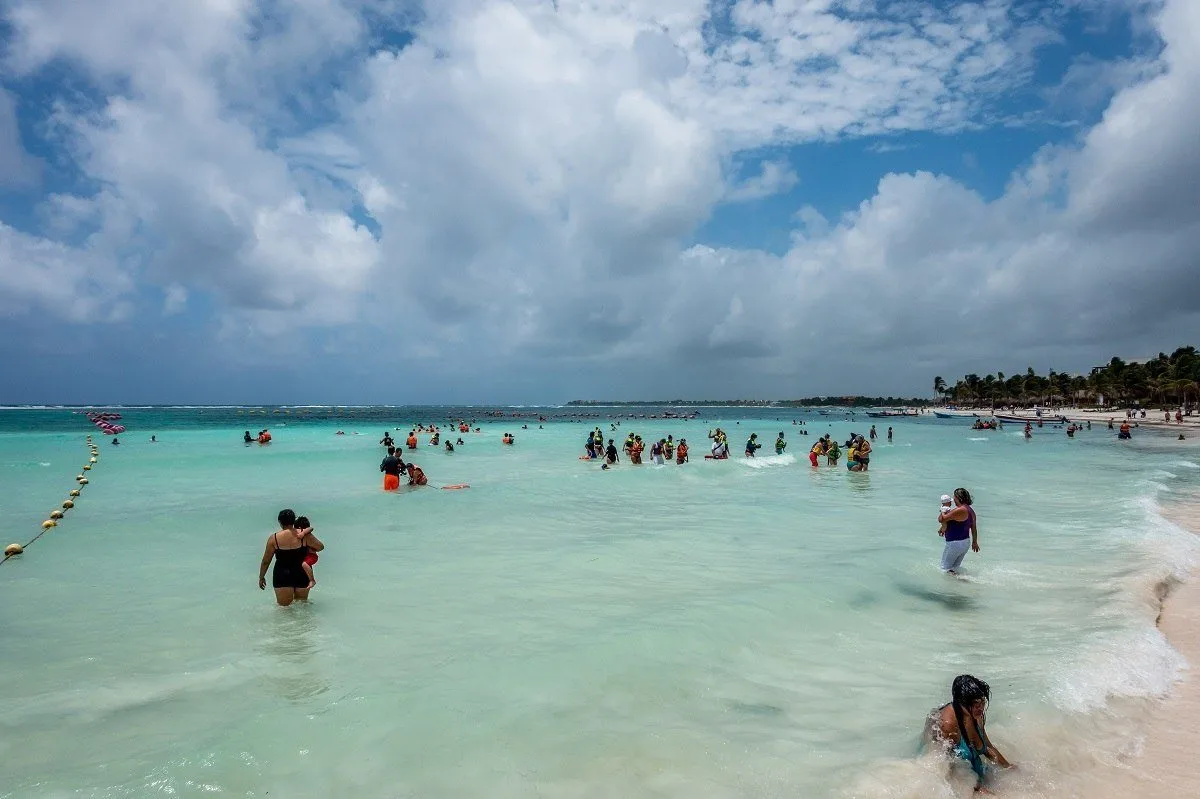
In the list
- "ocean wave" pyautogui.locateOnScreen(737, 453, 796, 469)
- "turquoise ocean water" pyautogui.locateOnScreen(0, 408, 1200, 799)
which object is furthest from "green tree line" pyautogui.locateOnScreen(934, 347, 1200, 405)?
"turquoise ocean water" pyautogui.locateOnScreen(0, 408, 1200, 799)

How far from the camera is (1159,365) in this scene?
9806 cm

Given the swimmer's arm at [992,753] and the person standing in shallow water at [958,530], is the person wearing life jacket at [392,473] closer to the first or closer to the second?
the person standing in shallow water at [958,530]

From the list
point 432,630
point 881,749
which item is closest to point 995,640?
point 881,749

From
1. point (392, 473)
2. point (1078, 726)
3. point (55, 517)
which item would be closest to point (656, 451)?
point (392, 473)

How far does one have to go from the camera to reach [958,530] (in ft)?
32.8

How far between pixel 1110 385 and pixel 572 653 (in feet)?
426

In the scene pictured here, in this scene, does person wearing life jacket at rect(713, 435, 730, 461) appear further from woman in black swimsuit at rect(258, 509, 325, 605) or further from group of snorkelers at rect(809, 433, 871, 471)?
woman in black swimsuit at rect(258, 509, 325, 605)

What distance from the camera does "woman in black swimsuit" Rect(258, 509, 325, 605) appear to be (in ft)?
28.0

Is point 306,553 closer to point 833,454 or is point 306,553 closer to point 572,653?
point 572,653

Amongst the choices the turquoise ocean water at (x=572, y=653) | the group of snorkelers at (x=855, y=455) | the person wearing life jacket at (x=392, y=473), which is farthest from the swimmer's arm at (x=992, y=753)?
the group of snorkelers at (x=855, y=455)

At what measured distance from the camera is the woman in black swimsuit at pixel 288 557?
8.54m

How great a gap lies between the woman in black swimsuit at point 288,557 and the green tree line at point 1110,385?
11129 cm

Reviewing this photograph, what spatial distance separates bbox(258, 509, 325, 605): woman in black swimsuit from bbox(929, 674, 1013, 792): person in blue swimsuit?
289 inches

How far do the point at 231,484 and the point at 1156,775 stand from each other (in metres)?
25.7
